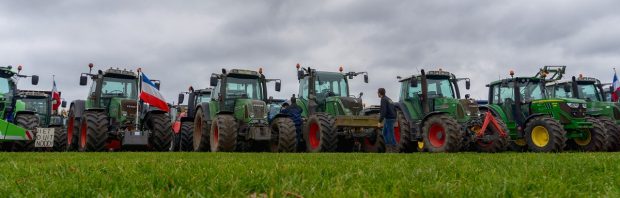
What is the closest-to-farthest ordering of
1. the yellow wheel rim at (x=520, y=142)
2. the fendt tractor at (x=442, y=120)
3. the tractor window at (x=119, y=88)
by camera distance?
the fendt tractor at (x=442, y=120), the yellow wheel rim at (x=520, y=142), the tractor window at (x=119, y=88)

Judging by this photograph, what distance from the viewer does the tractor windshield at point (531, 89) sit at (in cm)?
1261

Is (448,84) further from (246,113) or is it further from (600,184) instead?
(600,184)

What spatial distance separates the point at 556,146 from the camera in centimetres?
1020

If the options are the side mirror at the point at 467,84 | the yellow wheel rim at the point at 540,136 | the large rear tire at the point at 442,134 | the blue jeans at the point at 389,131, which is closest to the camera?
the large rear tire at the point at 442,134

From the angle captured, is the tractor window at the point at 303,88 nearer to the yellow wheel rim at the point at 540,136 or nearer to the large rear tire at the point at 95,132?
the large rear tire at the point at 95,132

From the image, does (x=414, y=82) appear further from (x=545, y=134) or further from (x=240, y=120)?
(x=240, y=120)

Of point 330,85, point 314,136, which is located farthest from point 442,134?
point 330,85

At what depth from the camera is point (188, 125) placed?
15820 mm

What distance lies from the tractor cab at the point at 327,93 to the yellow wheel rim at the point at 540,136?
4.23m

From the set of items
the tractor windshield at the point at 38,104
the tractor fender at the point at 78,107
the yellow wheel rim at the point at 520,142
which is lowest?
the yellow wheel rim at the point at 520,142

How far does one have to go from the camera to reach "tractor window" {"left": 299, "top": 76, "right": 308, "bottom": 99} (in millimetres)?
13750

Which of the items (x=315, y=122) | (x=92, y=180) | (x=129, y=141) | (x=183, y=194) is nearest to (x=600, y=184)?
(x=183, y=194)

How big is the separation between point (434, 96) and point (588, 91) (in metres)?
6.41

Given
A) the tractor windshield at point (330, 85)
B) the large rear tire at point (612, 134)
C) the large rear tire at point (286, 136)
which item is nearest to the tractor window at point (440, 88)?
the tractor windshield at point (330, 85)
